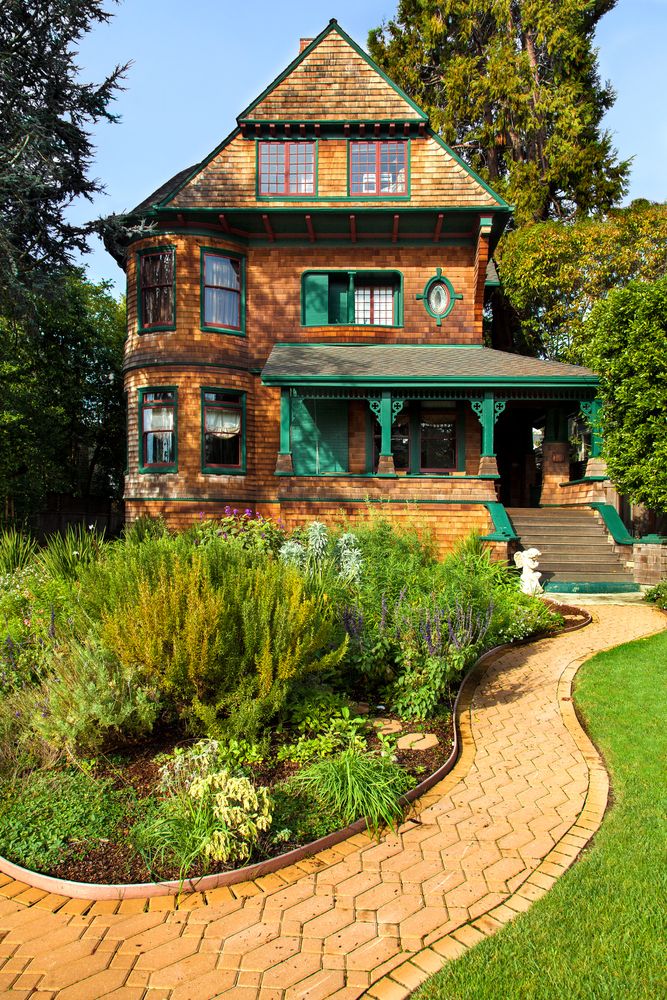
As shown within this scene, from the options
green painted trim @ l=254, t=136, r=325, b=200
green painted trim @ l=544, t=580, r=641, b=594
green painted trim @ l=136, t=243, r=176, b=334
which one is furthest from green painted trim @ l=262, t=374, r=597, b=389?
green painted trim @ l=254, t=136, r=325, b=200

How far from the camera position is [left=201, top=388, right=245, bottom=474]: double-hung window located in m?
15.3

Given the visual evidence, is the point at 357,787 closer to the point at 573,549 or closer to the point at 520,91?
the point at 573,549

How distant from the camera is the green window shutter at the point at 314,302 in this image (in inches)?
635

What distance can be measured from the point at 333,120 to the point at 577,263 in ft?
33.8

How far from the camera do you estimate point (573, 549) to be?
12695 mm

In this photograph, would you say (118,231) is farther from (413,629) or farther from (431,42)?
(431,42)

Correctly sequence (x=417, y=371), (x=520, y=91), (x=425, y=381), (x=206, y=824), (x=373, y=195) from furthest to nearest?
(x=520, y=91) → (x=373, y=195) → (x=417, y=371) → (x=425, y=381) → (x=206, y=824)

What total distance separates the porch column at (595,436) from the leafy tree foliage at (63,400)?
13.4 metres

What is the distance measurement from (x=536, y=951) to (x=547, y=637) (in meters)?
6.13

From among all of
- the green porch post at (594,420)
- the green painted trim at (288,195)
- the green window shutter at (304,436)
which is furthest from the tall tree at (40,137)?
the green porch post at (594,420)

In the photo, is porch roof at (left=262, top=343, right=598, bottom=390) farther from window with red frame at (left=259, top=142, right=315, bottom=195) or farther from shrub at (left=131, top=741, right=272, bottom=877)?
shrub at (left=131, top=741, right=272, bottom=877)

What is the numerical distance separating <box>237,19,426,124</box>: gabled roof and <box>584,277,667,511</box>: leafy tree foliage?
8.24 metres

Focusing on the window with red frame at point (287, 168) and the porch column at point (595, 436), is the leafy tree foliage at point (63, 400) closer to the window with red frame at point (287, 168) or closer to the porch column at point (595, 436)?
the window with red frame at point (287, 168)

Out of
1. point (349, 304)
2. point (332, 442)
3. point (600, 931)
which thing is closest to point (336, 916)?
point (600, 931)
